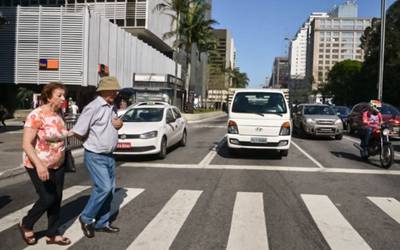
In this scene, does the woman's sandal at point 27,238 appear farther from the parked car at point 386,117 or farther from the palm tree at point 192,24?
the palm tree at point 192,24

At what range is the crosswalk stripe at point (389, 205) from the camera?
7387 millimetres

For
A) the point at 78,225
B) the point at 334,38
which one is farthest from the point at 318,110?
the point at 334,38

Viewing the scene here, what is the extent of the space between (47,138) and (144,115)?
971cm

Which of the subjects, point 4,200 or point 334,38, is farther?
point 334,38

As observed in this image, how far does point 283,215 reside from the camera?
7172 mm

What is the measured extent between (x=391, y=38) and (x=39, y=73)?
41.0 m

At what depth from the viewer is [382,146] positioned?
12977 mm

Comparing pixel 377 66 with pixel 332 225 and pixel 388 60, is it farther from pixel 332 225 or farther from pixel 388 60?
pixel 332 225

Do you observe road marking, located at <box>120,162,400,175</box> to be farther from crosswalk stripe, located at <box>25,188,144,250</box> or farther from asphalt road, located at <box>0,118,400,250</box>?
crosswalk stripe, located at <box>25,188,144,250</box>

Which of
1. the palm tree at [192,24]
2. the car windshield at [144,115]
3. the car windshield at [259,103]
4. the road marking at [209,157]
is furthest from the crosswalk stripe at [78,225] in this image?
the palm tree at [192,24]

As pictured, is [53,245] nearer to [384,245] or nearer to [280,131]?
[384,245]

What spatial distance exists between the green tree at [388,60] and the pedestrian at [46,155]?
55597 mm

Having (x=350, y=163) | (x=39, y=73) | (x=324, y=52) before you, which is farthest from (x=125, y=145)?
(x=324, y=52)

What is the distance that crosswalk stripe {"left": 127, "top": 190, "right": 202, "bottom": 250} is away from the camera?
566 cm
